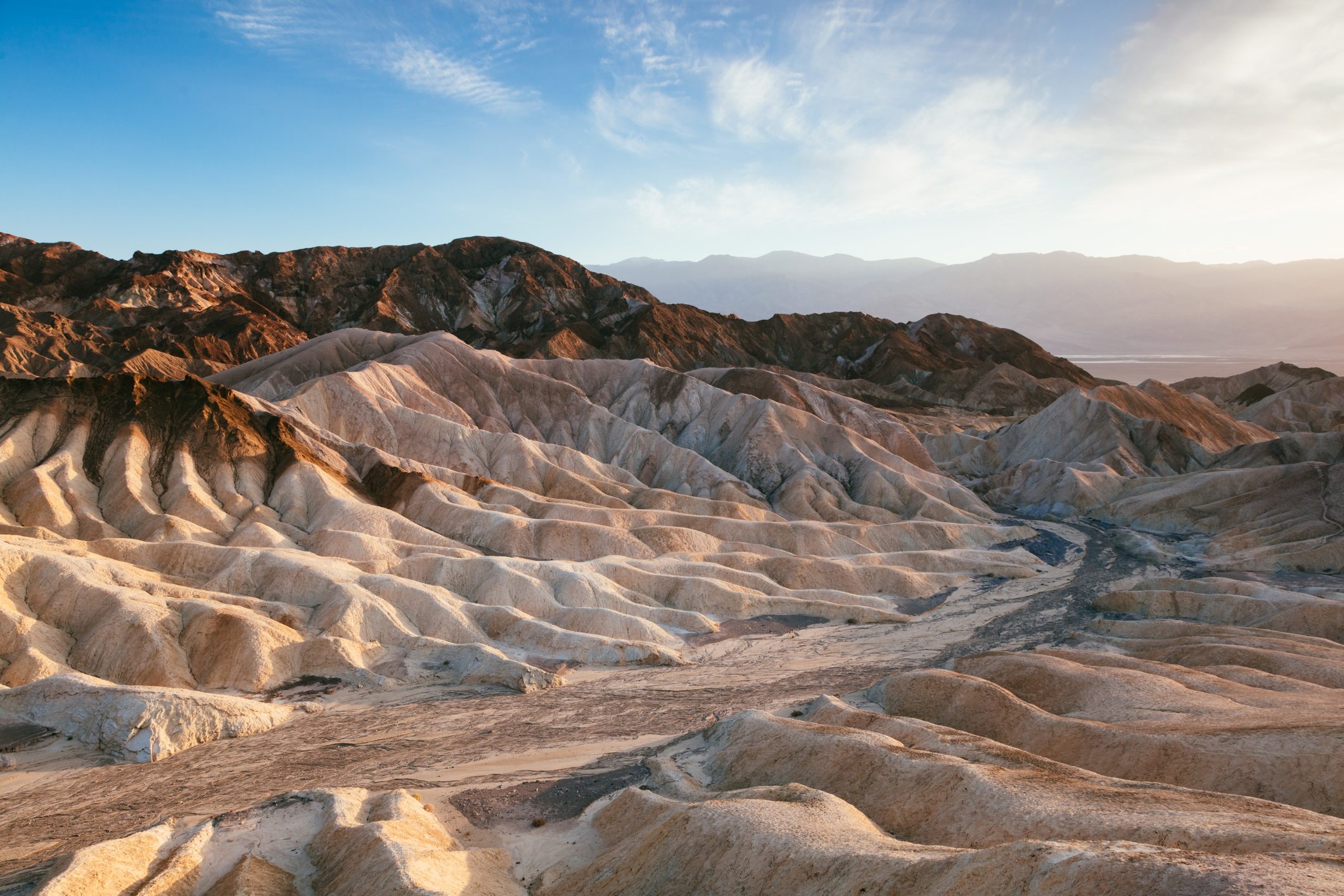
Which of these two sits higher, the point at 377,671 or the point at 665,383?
the point at 665,383

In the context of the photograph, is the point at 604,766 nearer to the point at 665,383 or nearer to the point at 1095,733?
the point at 1095,733

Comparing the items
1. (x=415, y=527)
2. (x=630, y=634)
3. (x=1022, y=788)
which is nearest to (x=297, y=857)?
(x=1022, y=788)

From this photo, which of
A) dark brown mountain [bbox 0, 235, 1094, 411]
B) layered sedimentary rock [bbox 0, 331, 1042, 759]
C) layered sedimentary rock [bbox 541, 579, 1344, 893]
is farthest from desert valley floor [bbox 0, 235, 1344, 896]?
dark brown mountain [bbox 0, 235, 1094, 411]

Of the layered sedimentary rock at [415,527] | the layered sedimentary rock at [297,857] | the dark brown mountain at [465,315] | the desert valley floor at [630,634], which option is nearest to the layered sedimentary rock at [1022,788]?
the desert valley floor at [630,634]

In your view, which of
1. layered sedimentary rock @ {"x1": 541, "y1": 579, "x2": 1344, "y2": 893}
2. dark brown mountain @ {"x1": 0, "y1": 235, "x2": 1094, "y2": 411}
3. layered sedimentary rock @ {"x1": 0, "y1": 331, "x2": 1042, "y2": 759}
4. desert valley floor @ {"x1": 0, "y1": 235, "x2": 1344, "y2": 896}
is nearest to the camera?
layered sedimentary rock @ {"x1": 541, "y1": 579, "x2": 1344, "y2": 893}

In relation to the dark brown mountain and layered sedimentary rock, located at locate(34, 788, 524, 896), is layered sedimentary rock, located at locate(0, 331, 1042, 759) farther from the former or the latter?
the dark brown mountain

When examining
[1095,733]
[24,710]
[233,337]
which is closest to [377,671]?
[24,710]

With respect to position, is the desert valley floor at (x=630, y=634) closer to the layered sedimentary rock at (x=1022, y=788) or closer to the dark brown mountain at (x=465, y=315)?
the layered sedimentary rock at (x=1022, y=788)
